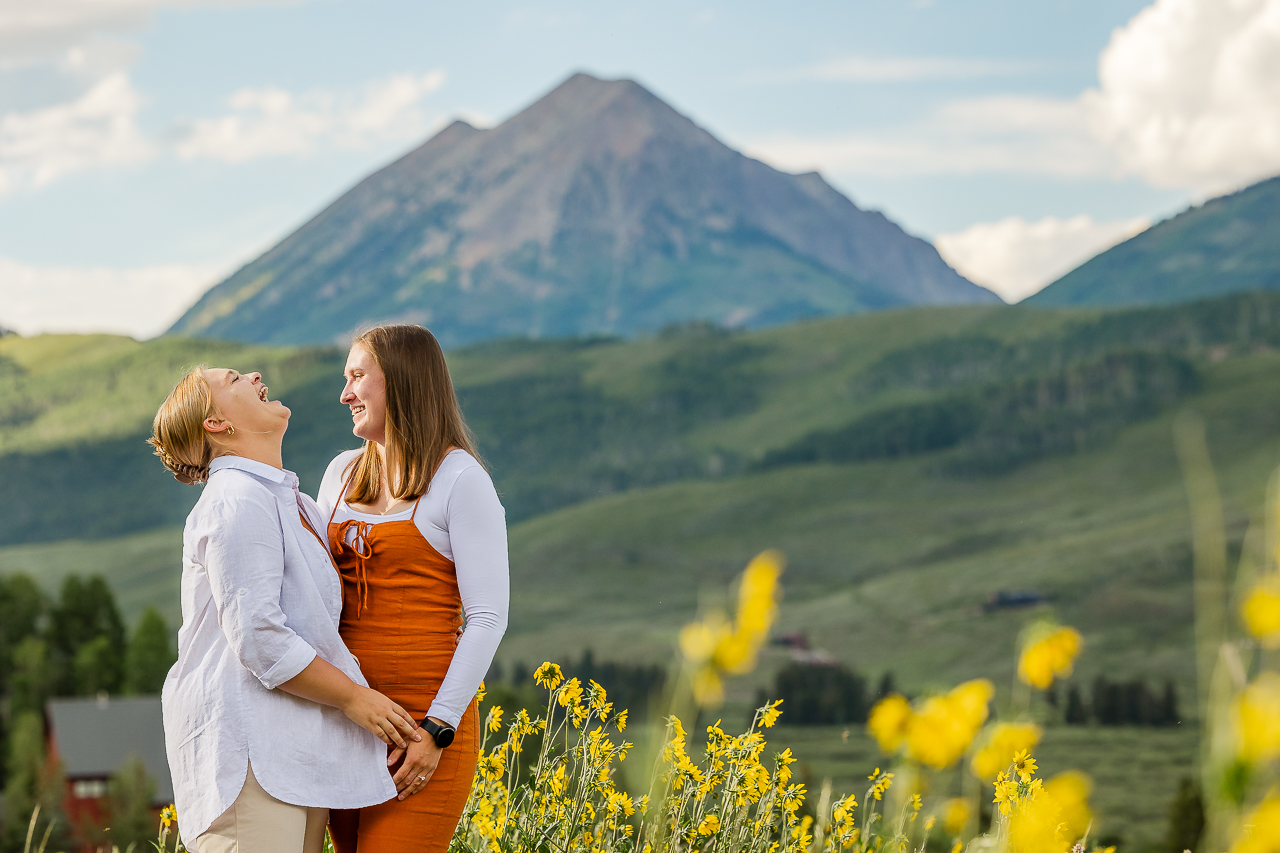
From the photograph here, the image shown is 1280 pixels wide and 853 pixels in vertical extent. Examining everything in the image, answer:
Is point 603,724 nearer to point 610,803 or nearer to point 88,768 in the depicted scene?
point 610,803

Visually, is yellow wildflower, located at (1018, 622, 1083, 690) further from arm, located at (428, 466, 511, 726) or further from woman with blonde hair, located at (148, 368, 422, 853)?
woman with blonde hair, located at (148, 368, 422, 853)

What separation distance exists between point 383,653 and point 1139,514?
203194 mm

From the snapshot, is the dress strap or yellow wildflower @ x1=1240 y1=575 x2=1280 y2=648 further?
the dress strap

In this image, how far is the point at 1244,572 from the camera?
64.5 inches

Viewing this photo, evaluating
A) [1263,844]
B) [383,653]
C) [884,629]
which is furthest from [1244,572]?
[884,629]

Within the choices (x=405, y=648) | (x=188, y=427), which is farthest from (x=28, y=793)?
(x=405, y=648)

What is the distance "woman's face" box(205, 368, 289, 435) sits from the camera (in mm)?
3400

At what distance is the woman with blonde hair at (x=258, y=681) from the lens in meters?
3.14

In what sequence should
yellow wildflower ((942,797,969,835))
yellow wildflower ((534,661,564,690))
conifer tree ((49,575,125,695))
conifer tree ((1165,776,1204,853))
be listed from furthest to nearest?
conifer tree ((49,575,125,695)) < conifer tree ((1165,776,1204,853)) < yellow wildflower ((534,661,564,690)) < yellow wildflower ((942,797,969,835))

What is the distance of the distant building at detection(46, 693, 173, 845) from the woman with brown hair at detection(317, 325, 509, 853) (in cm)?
8163

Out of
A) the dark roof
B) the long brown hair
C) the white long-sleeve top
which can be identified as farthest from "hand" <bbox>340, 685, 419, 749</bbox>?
the dark roof

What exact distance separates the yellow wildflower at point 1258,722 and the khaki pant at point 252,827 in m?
2.53

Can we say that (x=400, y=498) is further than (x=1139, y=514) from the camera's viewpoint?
No

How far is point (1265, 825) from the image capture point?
4.44 ft
